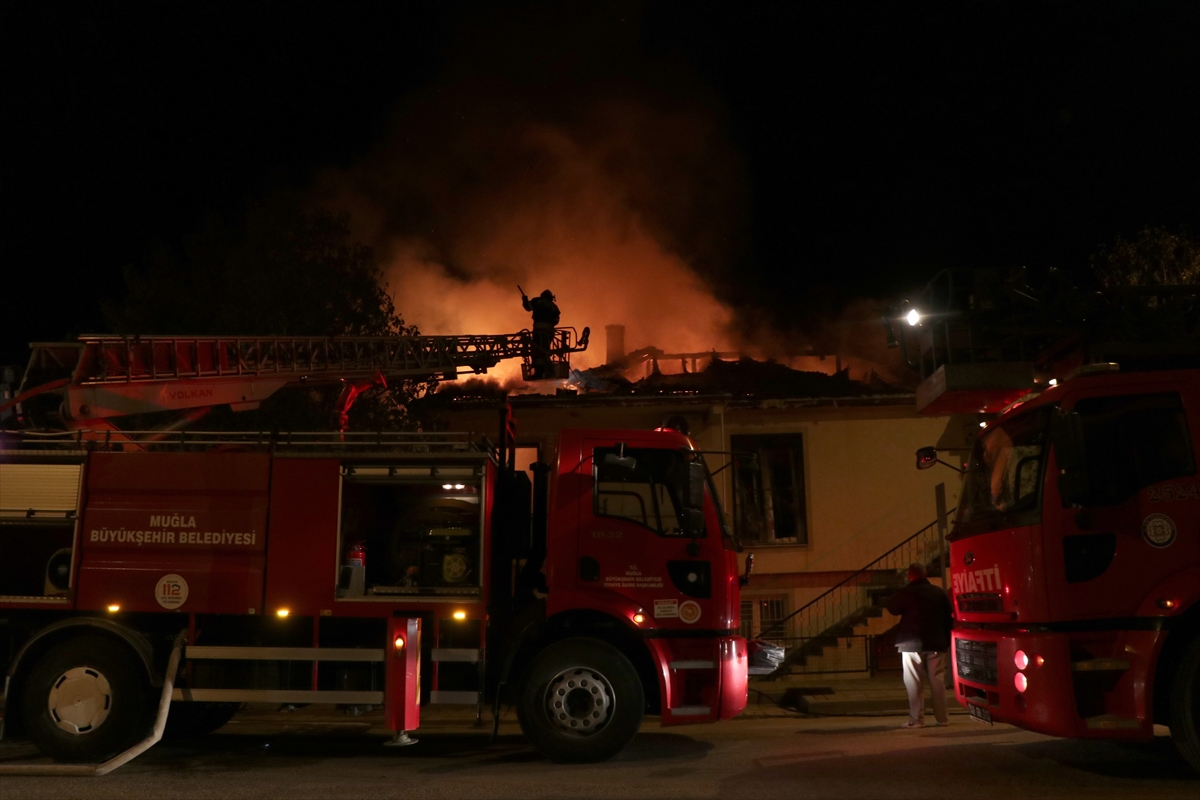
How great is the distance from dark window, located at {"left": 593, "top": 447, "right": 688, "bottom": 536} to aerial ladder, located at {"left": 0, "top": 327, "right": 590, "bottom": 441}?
13.0 feet

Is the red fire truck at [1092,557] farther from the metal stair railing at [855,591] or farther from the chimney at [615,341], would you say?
the chimney at [615,341]

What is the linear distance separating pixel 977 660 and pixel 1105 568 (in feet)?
4.25

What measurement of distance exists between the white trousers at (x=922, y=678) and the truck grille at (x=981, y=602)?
6.95 ft

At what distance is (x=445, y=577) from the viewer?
27.5ft

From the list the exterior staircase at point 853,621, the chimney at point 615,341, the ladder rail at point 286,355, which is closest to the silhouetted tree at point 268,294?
the ladder rail at point 286,355

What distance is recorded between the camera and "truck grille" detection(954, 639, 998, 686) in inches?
277

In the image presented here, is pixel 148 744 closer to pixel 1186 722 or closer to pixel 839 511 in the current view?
pixel 1186 722

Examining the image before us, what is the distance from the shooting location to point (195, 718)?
9.30m

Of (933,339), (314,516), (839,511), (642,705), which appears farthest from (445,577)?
(839,511)

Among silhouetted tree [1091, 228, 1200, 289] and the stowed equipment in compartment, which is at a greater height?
silhouetted tree [1091, 228, 1200, 289]

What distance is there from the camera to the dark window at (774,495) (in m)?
17.9

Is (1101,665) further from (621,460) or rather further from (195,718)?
(195,718)

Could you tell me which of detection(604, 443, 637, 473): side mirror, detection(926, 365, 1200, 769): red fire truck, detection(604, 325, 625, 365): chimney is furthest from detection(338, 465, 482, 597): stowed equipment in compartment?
detection(604, 325, 625, 365): chimney

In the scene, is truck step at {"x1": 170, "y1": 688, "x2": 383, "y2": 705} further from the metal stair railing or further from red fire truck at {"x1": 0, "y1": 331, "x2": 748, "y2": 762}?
the metal stair railing
